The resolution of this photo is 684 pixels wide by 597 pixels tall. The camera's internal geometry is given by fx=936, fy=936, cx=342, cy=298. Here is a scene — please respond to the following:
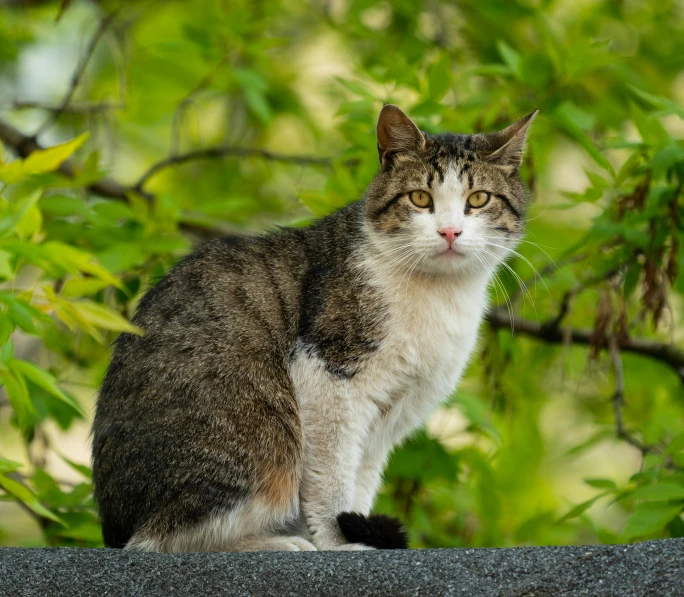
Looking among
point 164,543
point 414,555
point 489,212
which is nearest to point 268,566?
point 414,555

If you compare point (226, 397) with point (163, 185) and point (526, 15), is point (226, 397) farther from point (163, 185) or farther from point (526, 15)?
point (163, 185)

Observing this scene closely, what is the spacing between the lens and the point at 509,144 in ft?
11.2

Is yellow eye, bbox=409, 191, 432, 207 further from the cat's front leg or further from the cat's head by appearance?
the cat's front leg

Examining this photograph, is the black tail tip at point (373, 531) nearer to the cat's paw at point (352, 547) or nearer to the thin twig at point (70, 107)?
the cat's paw at point (352, 547)

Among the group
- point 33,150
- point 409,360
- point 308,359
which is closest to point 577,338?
point 409,360

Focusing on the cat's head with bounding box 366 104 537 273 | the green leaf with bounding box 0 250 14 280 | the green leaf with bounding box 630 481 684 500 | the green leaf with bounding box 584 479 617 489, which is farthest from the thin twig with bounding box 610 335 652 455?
the green leaf with bounding box 0 250 14 280

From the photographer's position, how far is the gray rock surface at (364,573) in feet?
7.18

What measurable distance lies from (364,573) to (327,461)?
746mm

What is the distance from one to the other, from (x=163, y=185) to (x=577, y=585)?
4.79 metres

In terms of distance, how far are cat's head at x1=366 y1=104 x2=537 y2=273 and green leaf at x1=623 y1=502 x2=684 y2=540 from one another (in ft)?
3.20

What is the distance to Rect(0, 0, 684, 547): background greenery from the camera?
3289 mm

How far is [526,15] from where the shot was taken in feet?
16.2

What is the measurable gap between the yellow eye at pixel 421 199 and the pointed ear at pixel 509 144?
0.96 feet

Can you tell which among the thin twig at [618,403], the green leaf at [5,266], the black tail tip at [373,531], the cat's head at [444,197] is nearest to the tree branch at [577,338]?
the thin twig at [618,403]
